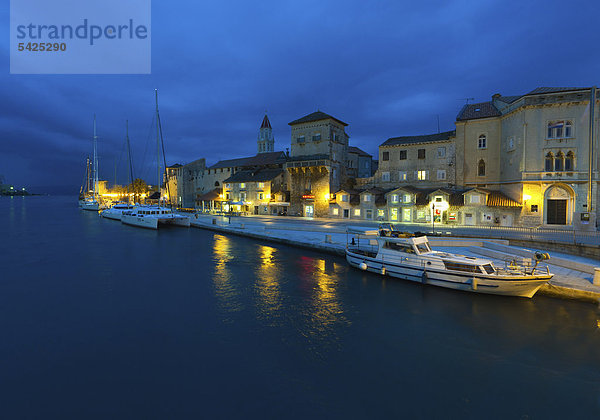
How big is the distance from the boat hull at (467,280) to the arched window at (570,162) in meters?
26.1

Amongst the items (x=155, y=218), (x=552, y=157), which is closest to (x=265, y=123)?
(x=155, y=218)

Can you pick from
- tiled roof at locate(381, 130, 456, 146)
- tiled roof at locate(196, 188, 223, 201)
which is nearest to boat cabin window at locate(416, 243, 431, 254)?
tiled roof at locate(381, 130, 456, 146)

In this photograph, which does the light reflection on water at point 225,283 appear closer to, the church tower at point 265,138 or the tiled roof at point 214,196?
the tiled roof at point 214,196

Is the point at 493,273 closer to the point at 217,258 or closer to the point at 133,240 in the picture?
the point at 217,258

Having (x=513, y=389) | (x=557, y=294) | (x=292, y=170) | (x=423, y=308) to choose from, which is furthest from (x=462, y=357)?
(x=292, y=170)

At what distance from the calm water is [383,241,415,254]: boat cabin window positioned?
8.12ft

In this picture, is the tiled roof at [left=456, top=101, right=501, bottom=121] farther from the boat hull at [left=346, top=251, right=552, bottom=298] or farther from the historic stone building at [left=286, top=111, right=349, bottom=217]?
the boat hull at [left=346, top=251, right=552, bottom=298]

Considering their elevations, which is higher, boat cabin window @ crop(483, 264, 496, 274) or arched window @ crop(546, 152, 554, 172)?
arched window @ crop(546, 152, 554, 172)

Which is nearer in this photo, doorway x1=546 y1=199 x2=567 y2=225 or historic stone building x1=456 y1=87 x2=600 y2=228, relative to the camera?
historic stone building x1=456 y1=87 x2=600 y2=228

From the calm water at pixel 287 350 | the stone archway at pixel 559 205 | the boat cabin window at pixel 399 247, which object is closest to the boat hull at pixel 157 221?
the calm water at pixel 287 350

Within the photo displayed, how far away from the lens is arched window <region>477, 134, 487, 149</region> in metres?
41.2

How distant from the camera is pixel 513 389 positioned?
31.5 ft

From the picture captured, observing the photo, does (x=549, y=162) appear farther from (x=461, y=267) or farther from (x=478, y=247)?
(x=461, y=267)

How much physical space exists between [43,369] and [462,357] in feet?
51.4
